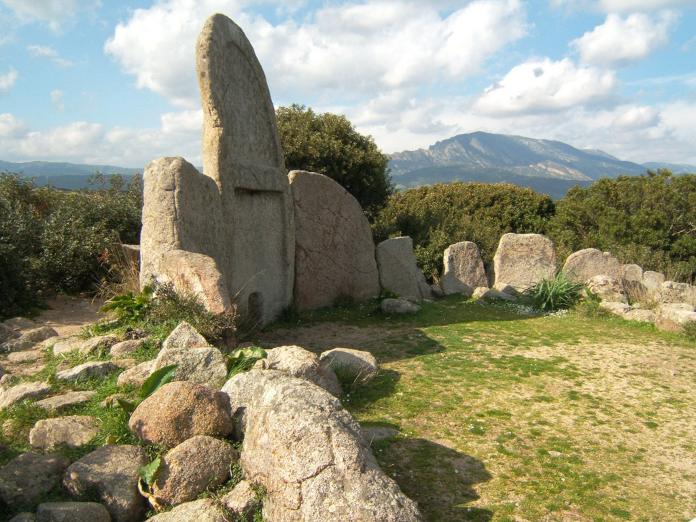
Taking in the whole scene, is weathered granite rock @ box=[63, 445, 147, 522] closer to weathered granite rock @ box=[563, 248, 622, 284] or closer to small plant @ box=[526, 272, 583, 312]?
small plant @ box=[526, 272, 583, 312]

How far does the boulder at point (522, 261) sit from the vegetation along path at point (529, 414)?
3214mm

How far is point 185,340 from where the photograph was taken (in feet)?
19.2

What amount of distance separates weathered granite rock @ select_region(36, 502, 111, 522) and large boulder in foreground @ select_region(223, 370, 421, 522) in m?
0.90

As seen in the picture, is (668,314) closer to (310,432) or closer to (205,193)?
(205,193)

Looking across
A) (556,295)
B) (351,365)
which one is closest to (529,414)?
(351,365)

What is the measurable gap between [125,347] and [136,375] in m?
0.92

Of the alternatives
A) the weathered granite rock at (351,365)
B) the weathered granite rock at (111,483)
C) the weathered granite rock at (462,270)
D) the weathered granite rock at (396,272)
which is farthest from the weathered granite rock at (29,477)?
the weathered granite rock at (462,270)

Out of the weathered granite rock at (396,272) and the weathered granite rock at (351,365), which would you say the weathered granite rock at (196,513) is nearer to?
the weathered granite rock at (351,365)

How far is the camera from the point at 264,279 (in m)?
9.89

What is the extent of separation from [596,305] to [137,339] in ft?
28.1

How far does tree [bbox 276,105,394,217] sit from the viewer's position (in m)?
15.4

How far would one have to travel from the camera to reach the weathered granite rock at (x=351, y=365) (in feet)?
21.6

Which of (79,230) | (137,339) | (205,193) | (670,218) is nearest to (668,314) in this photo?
(670,218)

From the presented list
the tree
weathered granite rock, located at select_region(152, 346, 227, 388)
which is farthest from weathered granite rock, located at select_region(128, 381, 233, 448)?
the tree
